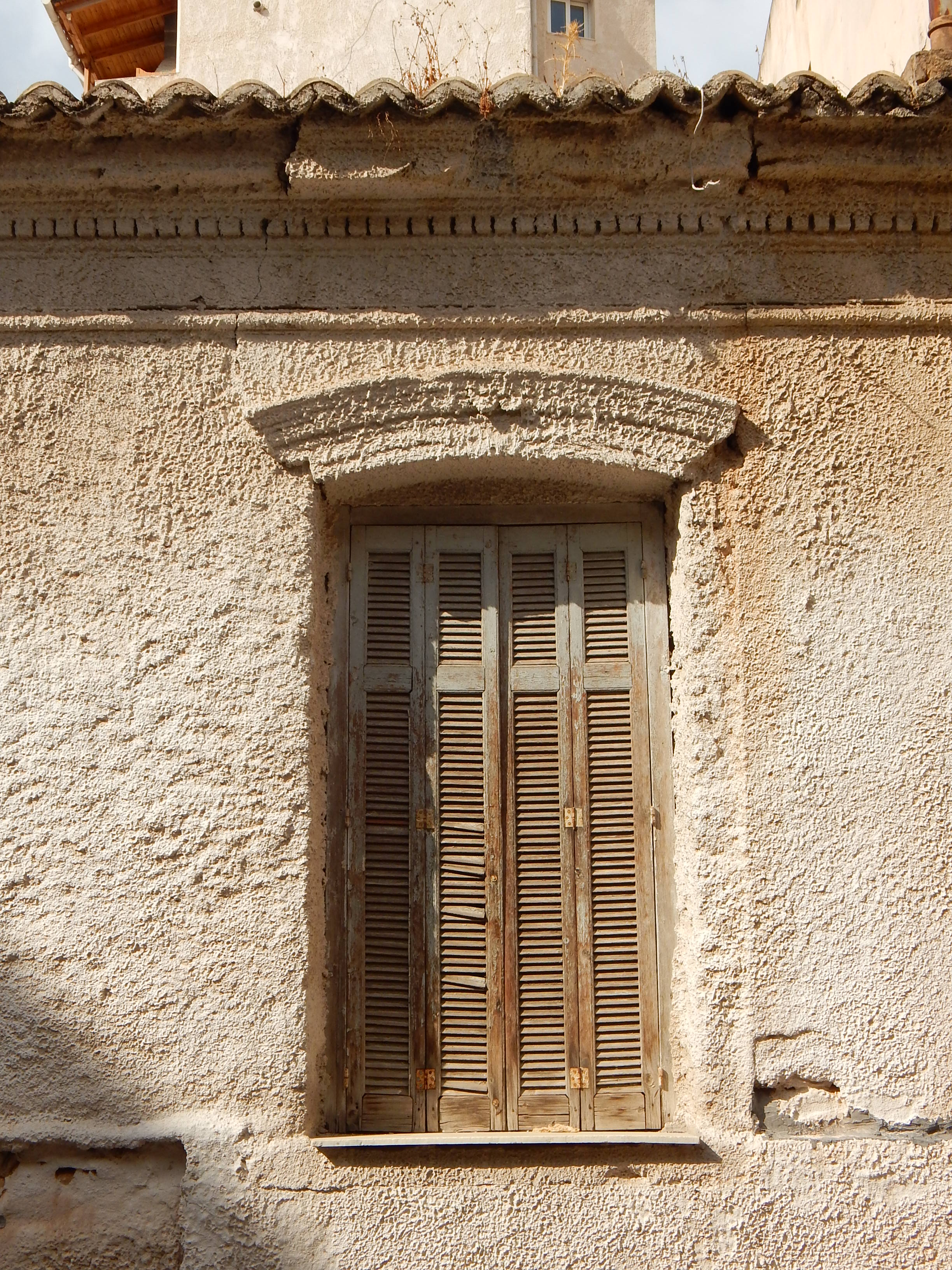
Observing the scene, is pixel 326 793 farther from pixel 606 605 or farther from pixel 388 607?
pixel 606 605

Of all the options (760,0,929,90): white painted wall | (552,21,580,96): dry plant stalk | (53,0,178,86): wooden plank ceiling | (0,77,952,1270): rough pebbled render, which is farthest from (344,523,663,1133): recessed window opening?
(53,0,178,86): wooden plank ceiling

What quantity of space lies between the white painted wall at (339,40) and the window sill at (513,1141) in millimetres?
4893

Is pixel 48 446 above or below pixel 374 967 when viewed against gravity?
above

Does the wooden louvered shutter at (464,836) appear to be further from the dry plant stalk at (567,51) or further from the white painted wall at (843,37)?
the white painted wall at (843,37)

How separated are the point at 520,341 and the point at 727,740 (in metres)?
1.41

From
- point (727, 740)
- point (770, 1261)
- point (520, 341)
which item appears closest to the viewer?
point (770, 1261)

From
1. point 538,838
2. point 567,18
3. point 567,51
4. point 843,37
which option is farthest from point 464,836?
point 567,18

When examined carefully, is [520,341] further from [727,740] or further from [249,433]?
[727,740]

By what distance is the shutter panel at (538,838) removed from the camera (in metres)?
3.52

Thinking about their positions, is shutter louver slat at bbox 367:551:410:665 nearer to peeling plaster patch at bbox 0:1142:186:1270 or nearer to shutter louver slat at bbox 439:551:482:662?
shutter louver slat at bbox 439:551:482:662

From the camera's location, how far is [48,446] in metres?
3.72

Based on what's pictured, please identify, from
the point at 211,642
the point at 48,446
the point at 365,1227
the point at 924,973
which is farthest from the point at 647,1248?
the point at 48,446

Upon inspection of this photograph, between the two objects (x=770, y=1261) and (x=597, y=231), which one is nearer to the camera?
(x=770, y=1261)

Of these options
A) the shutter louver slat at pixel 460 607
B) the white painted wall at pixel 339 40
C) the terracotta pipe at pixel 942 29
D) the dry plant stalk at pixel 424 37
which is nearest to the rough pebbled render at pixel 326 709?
the shutter louver slat at pixel 460 607
